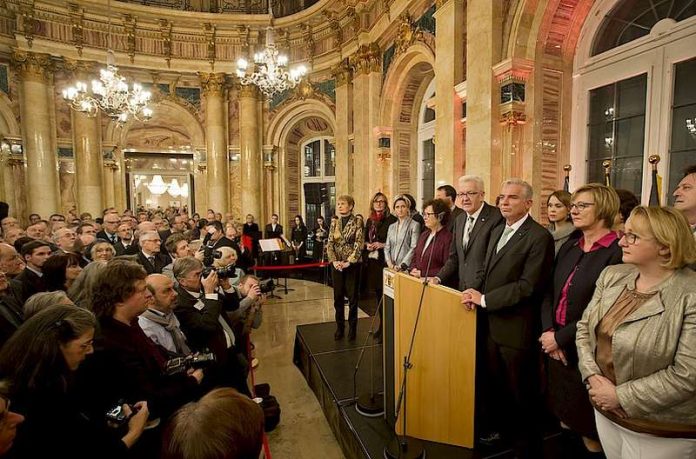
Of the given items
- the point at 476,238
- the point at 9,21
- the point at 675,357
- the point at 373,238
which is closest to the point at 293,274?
the point at 373,238

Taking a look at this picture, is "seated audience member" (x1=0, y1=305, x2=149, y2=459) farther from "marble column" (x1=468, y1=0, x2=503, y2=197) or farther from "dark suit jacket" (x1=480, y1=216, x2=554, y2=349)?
"marble column" (x1=468, y1=0, x2=503, y2=197)

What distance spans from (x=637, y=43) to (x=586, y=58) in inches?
23.8

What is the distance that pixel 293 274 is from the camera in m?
9.09

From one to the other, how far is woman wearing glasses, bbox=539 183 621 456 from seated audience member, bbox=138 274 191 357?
2.22 m

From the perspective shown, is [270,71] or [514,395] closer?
[514,395]

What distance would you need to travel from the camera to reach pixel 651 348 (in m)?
1.46

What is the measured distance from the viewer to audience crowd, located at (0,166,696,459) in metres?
1.27

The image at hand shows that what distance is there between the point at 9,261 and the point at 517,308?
369 centimetres

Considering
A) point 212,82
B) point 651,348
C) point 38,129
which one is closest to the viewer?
point 651,348

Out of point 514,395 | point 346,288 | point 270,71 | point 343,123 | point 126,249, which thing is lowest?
point 514,395

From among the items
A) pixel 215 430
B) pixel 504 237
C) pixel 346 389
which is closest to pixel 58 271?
pixel 346 389

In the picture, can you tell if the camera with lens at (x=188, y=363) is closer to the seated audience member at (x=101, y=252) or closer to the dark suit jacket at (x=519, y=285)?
the dark suit jacket at (x=519, y=285)

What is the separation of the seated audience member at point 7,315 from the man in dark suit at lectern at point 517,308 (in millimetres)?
2649

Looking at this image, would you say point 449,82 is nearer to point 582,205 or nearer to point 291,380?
point 582,205
